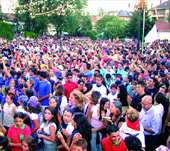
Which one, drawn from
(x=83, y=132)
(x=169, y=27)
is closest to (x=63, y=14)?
(x=169, y=27)

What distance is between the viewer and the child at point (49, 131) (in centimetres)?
343

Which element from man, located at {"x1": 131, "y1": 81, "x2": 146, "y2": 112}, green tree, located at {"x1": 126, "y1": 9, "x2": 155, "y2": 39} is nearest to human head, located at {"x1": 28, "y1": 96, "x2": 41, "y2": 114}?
man, located at {"x1": 131, "y1": 81, "x2": 146, "y2": 112}

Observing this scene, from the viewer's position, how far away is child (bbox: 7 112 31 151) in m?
3.33

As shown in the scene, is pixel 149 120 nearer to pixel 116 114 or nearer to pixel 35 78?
pixel 116 114

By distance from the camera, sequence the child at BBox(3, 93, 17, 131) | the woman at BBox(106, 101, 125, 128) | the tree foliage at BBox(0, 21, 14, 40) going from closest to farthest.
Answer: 1. the woman at BBox(106, 101, 125, 128)
2. the child at BBox(3, 93, 17, 131)
3. the tree foliage at BBox(0, 21, 14, 40)

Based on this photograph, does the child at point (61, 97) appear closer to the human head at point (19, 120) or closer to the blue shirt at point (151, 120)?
the human head at point (19, 120)

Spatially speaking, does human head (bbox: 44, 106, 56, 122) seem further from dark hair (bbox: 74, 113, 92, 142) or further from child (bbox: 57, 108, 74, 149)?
dark hair (bbox: 74, 113, 92, 142)

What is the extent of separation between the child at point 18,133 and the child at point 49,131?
26 centimetres

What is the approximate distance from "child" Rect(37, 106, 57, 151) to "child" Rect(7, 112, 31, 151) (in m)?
0.26

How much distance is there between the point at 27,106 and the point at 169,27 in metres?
34.9

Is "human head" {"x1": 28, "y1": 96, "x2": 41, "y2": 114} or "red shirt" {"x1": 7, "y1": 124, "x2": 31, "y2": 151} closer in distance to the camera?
Answer: "red shirt" {"x1": 7, "y1": 124, "x2": 31, "y2": 151}

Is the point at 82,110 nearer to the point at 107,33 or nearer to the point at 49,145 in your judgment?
the point at 49,145

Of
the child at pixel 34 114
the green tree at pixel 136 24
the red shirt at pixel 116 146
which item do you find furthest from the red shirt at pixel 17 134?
the green tree at pixel 136 24

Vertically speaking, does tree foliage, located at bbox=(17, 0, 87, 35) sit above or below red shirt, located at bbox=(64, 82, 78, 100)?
above
